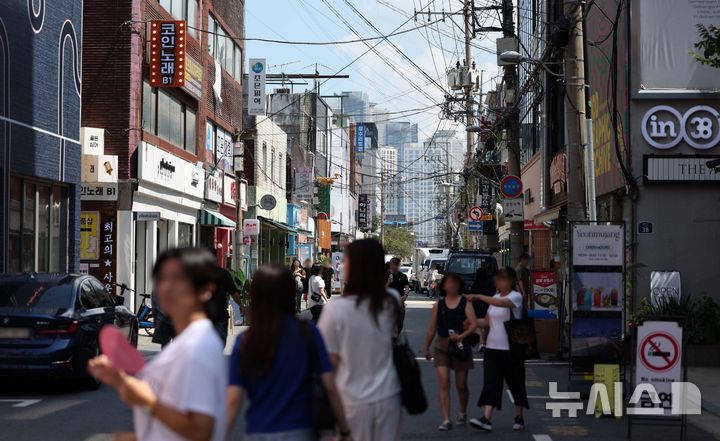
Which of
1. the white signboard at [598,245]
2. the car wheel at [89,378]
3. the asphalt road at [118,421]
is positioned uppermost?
the white signboard at [598,245]

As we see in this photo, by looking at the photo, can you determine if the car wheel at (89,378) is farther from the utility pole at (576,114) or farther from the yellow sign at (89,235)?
the yellow sign at (89,235)

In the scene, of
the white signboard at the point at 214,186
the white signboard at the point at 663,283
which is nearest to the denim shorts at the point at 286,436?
the white signboard at the point at 663,283

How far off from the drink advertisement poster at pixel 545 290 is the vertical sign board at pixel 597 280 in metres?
5.83

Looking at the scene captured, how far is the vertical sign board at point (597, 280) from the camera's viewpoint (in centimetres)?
1366

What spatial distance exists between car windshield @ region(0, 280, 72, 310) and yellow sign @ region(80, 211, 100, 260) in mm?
13261

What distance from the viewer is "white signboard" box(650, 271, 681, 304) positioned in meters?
18.7

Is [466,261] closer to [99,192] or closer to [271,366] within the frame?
[99,192]

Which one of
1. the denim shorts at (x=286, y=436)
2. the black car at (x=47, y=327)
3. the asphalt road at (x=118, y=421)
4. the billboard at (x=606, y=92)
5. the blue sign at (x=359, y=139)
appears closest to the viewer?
the denim shorts at (x=286, y=436)

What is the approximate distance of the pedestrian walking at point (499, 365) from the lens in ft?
35.4

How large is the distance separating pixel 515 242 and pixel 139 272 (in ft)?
35.7

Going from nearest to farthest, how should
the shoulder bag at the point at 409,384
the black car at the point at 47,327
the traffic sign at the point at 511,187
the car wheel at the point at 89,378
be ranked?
the shoulder bag at the point at 409,384 < the black car at the point at 47,327 < the car wheel at the point at 89,378 < the traffic sign at the point at 511,187

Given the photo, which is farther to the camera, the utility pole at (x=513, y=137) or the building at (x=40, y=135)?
the utility pole at (x=513, y=137)

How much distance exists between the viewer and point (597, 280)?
1388 centimetres

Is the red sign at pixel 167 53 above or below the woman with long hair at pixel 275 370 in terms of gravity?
above
